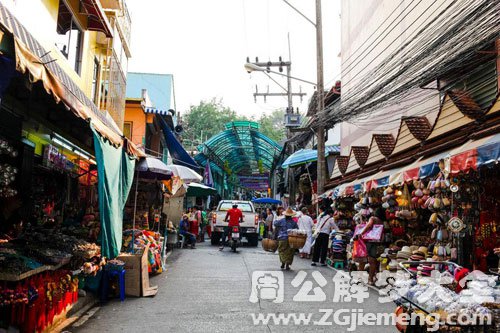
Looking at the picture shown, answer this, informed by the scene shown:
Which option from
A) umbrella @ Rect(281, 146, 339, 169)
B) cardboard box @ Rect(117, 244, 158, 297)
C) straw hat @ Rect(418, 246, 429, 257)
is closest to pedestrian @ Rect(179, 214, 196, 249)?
umbrella @ Rect(281, 146, 339, 169)

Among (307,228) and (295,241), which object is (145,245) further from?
(307,228)

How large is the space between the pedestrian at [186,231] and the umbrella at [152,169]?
314 inches

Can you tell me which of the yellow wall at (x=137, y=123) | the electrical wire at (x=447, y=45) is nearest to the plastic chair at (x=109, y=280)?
the electrical wire at (x=447, y=45)

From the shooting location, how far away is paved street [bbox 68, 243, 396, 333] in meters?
6.20

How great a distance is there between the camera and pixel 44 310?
18.4 ft

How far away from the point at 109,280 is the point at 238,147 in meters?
27.0

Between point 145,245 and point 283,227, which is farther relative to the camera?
point 283,227

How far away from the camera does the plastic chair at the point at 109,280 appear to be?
8.14 meters

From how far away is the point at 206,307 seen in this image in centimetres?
741

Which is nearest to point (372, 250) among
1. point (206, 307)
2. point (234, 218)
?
point (206, 307)

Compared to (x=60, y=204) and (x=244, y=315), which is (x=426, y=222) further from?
(x=60, y=204)

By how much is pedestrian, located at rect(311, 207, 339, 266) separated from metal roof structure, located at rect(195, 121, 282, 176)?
15132 millimetres

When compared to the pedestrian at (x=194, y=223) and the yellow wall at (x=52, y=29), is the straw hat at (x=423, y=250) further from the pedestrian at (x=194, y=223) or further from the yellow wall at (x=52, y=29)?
the pedestrian at (x=194, y=223)

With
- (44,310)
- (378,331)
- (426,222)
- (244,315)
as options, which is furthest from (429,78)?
(44,310)
